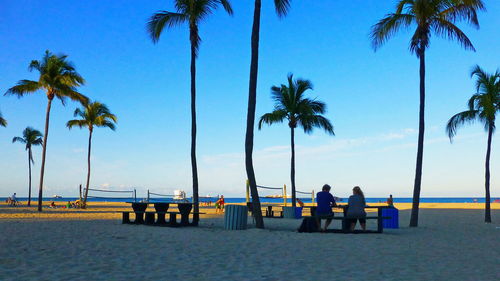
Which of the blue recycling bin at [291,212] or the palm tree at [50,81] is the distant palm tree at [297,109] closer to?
the blue recycling bin at [291,212]

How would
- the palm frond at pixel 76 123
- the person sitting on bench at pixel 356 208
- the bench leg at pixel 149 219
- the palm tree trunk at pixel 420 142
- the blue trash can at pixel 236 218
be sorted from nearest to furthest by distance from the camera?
the person sitting on bench at pixel 356 208
the blue trash can at pixel 236 218
the bench leg at pixel 149 219
the palm tree trunk at pixel 420 142
the palm frond at pixel 76 123

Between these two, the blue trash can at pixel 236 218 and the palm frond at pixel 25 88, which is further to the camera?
the palm frond at pixel 25 88

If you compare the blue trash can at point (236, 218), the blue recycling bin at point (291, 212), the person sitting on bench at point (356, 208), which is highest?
the person sitting on bench at point (356, 208)

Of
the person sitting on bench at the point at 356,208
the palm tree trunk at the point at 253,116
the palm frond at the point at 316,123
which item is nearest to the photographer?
the person sitting on bench at the point at 356,208

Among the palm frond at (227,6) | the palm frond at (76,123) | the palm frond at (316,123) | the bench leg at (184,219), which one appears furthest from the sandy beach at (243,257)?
the palm frond at (76,123)

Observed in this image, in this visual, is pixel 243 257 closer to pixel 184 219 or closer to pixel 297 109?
pixel 184 219

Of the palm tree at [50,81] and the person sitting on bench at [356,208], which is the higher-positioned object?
the palm tree at [50,81]

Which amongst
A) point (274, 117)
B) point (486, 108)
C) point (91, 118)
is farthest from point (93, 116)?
point (486, 108)

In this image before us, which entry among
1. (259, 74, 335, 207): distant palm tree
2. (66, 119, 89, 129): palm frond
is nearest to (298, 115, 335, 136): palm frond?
(259, 74, 335, 207): distant palm tree

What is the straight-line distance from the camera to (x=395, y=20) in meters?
17.7

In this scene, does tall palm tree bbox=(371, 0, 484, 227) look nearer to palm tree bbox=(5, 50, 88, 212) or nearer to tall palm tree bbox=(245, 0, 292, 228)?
tall palm tree bbox=(245, 0, 292, 228)

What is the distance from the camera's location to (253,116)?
1554cm

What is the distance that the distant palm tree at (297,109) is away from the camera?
27375 mm

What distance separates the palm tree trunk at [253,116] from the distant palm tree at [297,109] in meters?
11.6
